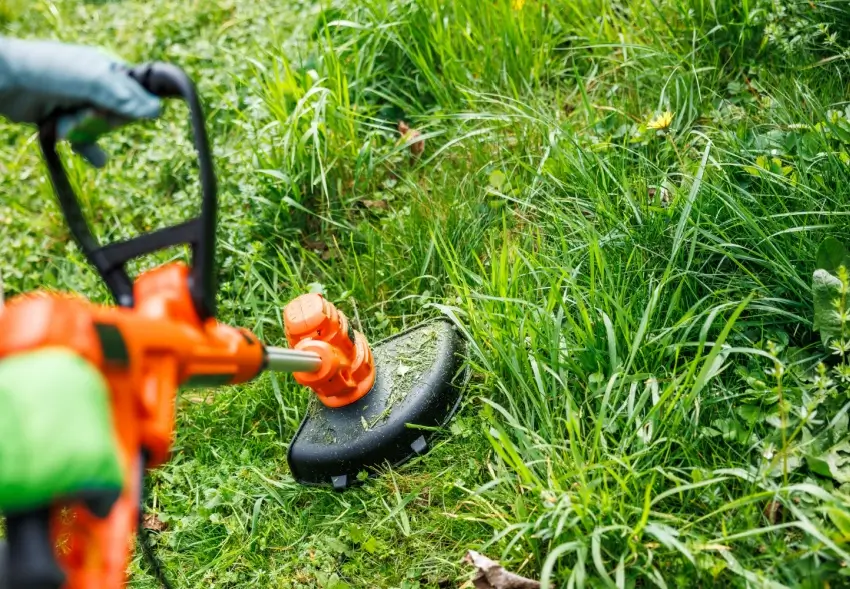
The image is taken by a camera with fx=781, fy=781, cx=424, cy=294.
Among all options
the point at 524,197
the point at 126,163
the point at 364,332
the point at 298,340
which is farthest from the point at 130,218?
the point at 524,197

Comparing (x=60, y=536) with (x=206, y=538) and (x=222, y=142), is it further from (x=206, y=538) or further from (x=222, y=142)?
(x=222, y=142)

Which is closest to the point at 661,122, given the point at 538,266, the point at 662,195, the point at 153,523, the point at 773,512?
the point at 662,195

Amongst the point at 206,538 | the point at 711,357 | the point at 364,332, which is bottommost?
the point at 206,538

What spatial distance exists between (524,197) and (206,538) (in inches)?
47.5

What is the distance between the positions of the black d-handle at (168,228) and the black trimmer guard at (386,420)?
0.72 m

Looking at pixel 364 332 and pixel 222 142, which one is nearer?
pixel 364 332

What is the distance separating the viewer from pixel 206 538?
185 centimetres

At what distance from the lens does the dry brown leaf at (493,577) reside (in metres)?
1.49

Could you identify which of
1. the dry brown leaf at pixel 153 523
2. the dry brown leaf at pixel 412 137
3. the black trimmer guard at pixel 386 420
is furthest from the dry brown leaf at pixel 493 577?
the dry brown leaf at pixel 412 137

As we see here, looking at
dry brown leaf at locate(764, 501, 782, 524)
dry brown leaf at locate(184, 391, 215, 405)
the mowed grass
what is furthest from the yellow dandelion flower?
dry brown leaf at locate(184, 391, 215, 405)

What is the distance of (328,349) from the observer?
1.72 m

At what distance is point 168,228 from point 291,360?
1.43 ft

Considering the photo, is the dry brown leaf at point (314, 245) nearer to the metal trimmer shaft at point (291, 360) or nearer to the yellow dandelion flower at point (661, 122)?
the metal trimmer shaft at point (291, 360)

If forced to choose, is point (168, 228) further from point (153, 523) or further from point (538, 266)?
point (153, 523)
